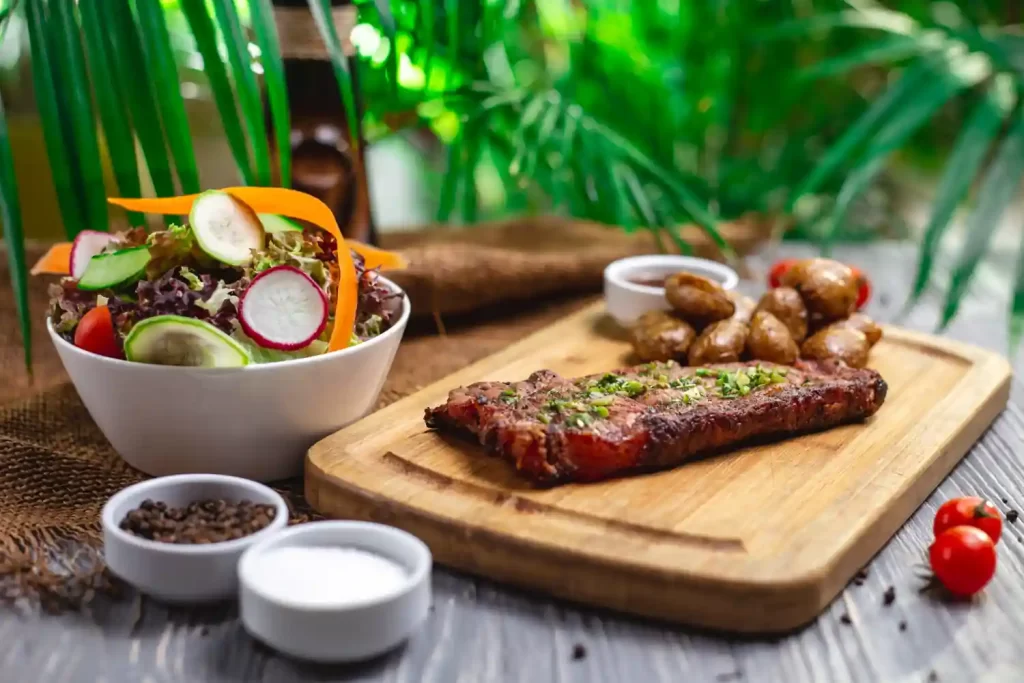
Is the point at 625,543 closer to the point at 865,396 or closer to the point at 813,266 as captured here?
the point at 865,396

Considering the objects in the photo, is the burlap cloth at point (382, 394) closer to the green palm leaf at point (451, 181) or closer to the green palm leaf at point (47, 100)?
the green palm leaf at point (451, 181)

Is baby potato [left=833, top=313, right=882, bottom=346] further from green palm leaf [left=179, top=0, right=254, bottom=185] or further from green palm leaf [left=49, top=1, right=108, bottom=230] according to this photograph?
green palm leaf [left=49, top=1, right=108, bottom=230]

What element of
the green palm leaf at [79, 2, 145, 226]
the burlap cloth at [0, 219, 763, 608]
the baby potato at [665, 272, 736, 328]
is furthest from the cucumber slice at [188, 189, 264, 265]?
the baby potato at [665, 272, 736, 328]

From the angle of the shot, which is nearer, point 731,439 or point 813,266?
point 731,439

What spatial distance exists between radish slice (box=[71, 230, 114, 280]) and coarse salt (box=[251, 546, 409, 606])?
1011mm

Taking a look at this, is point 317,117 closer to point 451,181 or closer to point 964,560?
point 451,181

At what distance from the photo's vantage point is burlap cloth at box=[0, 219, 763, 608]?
7.01 ft

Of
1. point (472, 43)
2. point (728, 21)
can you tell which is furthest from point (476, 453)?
point (728, 21)

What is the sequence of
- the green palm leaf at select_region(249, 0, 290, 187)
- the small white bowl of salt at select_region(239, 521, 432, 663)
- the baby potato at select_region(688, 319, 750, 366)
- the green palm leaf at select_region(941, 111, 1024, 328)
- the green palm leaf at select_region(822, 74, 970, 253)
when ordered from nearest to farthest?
the small white bowl of salt at select_region(239, 521, 432, 663) → the green palm leaf at select_region(249, 0, 290, 187) → the baby potato at select_region(688, 319, 750, 366) → the green palm leaf at select_region(941, 111, 1024, 328) → the green palm leaf at select_region(822, 74, 970, 253)

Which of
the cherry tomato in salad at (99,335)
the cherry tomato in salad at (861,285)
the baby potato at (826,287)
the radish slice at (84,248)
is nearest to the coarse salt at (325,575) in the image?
the cherry tomato in salad at (99,335)

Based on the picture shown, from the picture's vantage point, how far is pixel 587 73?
15.1 feet

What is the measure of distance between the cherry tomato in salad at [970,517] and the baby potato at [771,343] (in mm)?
771

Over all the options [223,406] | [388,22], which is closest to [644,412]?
[223,406]

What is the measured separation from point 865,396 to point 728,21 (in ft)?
9.17
